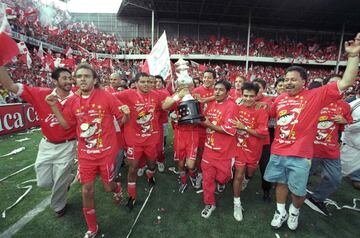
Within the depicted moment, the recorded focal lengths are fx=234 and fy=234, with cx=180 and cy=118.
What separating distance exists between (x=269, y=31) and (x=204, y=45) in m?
9.08

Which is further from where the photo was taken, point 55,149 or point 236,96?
point 236,96

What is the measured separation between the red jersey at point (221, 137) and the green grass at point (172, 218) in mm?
948

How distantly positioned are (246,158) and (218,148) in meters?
0.67

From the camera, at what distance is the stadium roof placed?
22000mm

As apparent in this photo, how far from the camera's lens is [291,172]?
10.2 ft

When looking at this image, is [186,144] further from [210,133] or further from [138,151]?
[138,151]

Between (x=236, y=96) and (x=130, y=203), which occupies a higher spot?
(x=236, y=96)

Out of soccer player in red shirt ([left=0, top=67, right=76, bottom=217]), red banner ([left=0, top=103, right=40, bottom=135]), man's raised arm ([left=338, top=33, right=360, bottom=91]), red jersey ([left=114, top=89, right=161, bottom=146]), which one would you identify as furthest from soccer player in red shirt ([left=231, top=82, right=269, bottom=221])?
red banner ([left=0, top=103, right=40, bottom=135])

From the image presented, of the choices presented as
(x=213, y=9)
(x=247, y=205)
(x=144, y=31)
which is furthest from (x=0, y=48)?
(x=144, y=31)

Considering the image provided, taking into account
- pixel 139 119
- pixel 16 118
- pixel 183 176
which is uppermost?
pixel 139 119

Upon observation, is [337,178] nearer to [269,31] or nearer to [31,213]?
[31,213]

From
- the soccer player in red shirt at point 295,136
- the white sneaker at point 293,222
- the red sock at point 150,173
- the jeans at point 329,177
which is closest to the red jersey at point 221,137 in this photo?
the soccer player in red shirt at point 295,136

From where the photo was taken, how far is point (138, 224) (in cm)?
329

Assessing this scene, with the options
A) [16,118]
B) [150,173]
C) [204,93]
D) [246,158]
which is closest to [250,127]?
[246,158]
